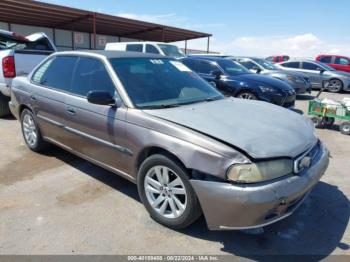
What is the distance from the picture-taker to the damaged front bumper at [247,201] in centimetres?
245

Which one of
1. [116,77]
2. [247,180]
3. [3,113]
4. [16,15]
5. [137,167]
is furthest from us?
[16,15]

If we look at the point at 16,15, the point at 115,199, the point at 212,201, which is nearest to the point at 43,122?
the point at 115,199

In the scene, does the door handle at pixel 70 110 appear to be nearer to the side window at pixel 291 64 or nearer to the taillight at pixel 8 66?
the taillight at pixel 8 66

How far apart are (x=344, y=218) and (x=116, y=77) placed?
278 centimetres

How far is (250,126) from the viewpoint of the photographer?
297 cm

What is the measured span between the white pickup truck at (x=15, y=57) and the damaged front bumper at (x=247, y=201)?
5.69 metres

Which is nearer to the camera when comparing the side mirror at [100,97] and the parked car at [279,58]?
the side mirror at [100,97]

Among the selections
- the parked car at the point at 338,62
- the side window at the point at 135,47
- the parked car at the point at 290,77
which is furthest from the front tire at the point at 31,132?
the parked car at the point at 338,62

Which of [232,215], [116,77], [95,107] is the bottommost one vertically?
[232,215]

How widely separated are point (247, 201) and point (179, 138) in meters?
0.76

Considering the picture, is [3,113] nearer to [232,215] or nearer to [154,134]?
[154,134]

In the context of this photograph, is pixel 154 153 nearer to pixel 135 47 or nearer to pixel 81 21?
pixel 135 47

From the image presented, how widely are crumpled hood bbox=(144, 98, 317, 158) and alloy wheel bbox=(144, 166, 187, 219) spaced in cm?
49

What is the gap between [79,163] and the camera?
4723mm
